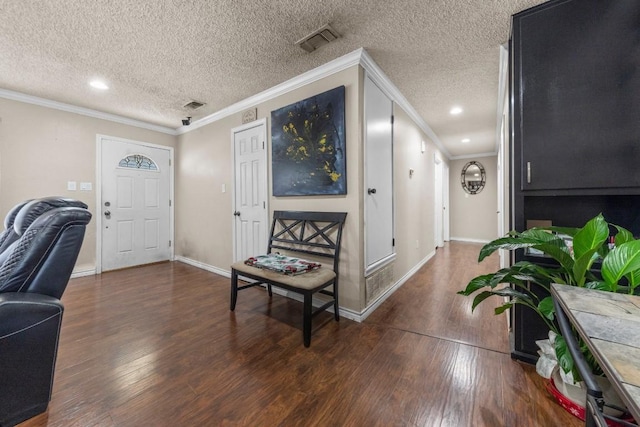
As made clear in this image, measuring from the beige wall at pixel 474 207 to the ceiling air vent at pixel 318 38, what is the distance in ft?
18.3

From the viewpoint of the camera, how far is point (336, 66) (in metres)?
2.29

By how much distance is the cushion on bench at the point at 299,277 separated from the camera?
73.2 inches

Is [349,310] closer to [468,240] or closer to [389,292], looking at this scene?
[389,292]

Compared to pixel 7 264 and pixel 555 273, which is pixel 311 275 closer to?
pixel 555 273

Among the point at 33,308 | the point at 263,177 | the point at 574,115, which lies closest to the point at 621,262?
the point at 574,115

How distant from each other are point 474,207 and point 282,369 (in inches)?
Answer: 249

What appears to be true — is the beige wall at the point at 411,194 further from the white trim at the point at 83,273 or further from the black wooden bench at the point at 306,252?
the white trim at the point at 83,273

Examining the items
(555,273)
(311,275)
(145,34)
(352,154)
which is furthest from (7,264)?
(555,273)

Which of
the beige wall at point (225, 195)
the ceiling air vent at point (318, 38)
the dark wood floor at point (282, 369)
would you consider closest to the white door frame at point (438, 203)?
the dark wood floor at point (282, 369)

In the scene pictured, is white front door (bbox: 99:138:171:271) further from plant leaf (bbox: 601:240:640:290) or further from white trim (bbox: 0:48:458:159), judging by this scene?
plant leaf (bbox: 601:240:640:290)

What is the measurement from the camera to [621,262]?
1036 mm

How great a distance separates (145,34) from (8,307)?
1.95m

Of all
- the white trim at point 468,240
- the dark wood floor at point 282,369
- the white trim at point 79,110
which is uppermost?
the white trim at point 79,110

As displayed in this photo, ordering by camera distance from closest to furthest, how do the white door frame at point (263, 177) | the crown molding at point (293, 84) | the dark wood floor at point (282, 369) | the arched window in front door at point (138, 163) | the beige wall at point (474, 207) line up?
the dark wood floor at point (282, 369) < the crown molding at point (293, 84) < the white door frame at point (263, 177) < the arched window in front door at point (138, 163) < the beige wall at point (474, 207)
